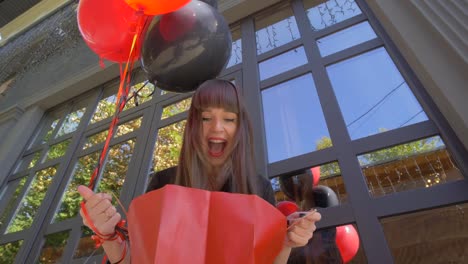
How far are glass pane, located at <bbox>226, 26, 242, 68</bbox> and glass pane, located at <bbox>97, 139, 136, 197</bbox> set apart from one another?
1327 mm

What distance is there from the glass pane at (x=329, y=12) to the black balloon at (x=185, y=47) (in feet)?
5.21

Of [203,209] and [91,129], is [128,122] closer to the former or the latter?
[91,129]

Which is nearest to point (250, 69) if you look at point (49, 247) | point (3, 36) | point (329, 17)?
point (329, 17)

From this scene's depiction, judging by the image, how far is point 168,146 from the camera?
286 centimetres

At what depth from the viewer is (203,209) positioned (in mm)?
647

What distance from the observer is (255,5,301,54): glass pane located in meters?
2.94

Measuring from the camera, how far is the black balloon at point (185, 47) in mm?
1408

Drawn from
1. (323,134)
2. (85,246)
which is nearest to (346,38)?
(323,134)

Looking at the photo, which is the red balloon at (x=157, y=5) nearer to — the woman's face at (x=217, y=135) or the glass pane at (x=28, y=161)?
the woman's face at (x=217, y=135)

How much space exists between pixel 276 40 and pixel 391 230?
2.11m

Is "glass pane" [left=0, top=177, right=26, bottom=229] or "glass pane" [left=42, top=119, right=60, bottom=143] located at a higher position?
"glass pane" [left=42, top=119, right=60, bottom=143]

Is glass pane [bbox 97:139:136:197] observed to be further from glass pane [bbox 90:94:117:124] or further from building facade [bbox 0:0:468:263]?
glass pane [bbox 90:94:117:124]

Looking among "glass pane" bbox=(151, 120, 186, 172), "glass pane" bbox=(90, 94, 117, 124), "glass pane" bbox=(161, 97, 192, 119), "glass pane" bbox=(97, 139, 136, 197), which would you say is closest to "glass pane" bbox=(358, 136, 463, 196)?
"glass pane" bbox=(151, 120, 186, 172)

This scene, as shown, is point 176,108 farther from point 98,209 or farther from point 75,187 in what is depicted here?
point 98,209
